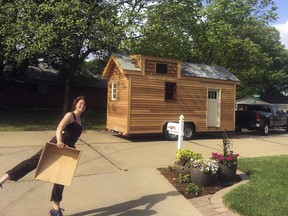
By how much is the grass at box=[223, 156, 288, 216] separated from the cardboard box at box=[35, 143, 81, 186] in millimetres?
2751

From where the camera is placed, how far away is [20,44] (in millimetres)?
18172

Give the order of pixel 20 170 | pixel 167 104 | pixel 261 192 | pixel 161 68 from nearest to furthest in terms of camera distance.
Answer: pixel 20 170 → pixel 261 192 → pixel 161 68 → pixel 167 104

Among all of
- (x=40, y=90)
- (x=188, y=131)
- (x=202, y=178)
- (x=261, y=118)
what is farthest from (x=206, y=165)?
(x=40, y=90)

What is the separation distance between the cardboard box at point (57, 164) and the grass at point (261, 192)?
2751 millimetres

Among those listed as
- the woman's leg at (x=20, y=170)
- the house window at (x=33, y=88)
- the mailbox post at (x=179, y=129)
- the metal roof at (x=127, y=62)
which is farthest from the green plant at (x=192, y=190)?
the house window at (x=33, y=88)

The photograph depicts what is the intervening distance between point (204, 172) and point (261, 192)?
1.15 m

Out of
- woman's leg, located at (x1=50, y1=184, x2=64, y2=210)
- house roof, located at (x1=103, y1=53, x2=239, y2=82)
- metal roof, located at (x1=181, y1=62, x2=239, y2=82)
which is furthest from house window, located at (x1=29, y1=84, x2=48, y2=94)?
woman's leg, located at (x1=50, y1=184, x2=64, y2=210)

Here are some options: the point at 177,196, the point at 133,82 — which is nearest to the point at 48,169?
the point at 177,196

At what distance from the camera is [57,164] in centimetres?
544

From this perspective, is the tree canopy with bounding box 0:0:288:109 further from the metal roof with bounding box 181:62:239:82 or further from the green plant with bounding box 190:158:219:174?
the green plant with bounding box 190:158:219:174

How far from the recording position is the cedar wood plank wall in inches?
587

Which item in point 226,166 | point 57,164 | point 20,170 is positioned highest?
point 57,164

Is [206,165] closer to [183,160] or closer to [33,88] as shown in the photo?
[183,160]

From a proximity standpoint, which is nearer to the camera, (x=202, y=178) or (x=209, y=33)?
(x=202, y=178)
